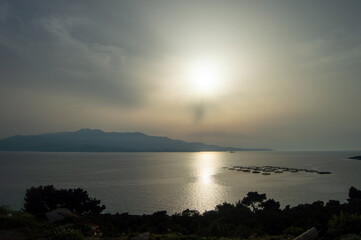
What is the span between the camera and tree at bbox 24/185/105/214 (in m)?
37.4

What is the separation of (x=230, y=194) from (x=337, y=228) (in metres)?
→ 79.5

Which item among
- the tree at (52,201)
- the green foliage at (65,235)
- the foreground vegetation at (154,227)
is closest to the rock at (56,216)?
the foreground vegetation at (154,227)

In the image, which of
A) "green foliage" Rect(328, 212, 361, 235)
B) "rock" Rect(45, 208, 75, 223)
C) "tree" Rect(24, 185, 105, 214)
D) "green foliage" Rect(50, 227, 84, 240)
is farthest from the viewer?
"tree" Rect(24, 185, 105, 214)

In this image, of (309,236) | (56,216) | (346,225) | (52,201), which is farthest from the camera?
(52,201)

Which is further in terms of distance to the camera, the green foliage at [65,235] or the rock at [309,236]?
the rock at [309,236]

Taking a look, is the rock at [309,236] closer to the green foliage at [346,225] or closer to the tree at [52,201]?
the green foliage at [346,225]

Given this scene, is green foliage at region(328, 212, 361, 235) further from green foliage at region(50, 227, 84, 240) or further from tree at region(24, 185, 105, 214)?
tree at region(24, 185, 105, 214)

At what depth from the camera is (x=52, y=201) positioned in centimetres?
3828

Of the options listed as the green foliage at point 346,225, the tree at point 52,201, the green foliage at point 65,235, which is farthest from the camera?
the tree at point 52,201

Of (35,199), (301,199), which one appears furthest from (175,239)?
(301,199)

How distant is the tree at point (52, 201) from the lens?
37375mm

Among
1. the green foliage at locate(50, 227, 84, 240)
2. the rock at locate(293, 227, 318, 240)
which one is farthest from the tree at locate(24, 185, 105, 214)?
the rock at locate(293, 227, 318, 240)

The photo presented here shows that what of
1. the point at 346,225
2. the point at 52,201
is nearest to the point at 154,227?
the point at 346,225

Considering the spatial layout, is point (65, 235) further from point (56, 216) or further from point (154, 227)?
point (154, 227)
